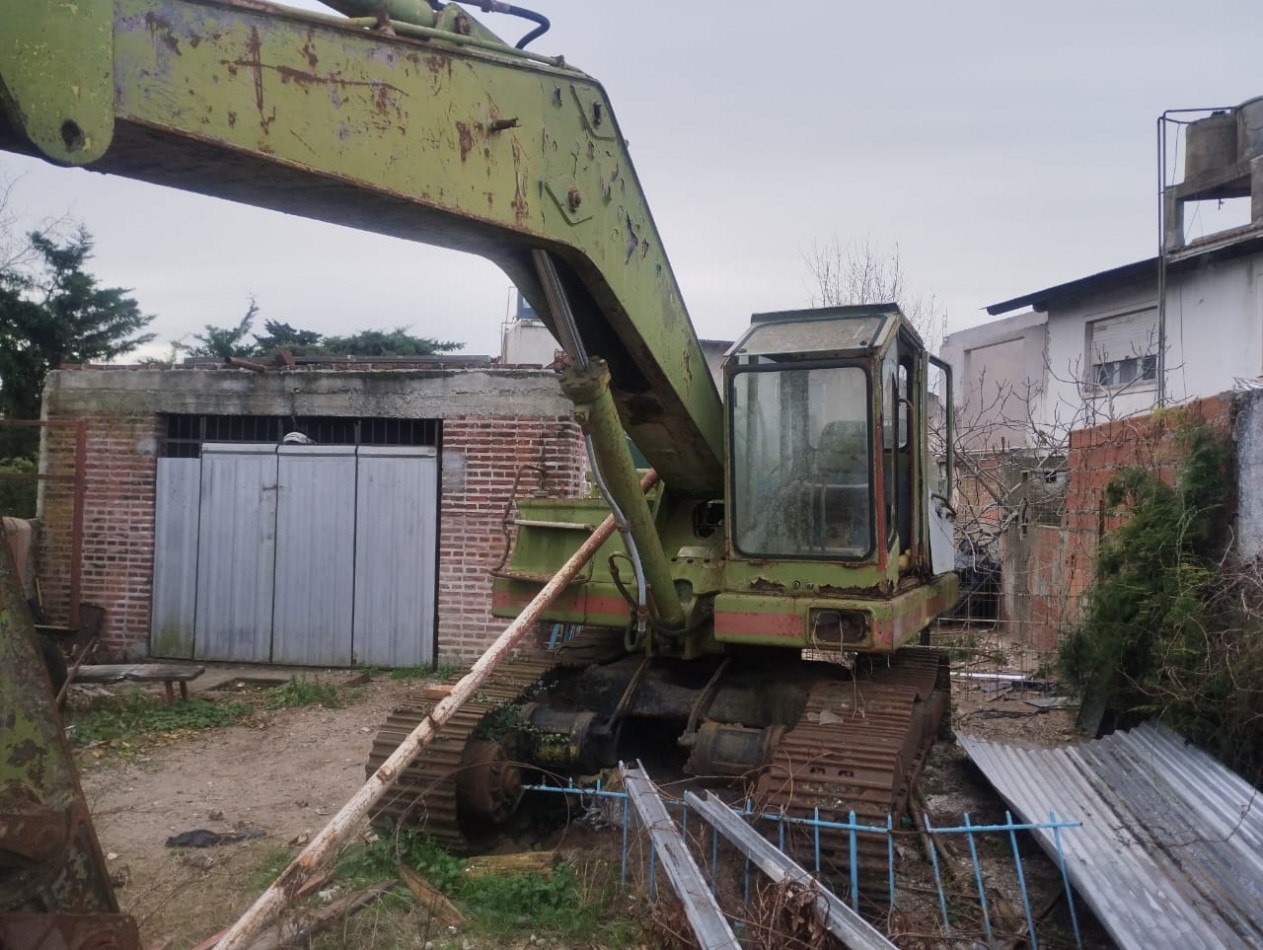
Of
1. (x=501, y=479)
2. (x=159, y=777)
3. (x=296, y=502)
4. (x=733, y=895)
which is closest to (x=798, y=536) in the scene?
(x=733, y=895)

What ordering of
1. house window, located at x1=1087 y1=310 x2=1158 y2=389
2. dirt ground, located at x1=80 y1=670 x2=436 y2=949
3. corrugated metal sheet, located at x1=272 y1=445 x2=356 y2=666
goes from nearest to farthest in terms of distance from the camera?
dirt ground, located at x1=80 y1=670 x2=436 y2=949
corrugated metal sheet, located at x1=272 y1=445 x2=356 y2=666
house window, located at x1=1087 y1=310 x2=1158 y2=389

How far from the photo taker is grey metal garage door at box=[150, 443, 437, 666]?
10023mm

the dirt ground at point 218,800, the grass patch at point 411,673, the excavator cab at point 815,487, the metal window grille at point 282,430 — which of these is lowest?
the dirt ground at point 218,800

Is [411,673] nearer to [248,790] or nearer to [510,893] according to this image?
[248,790]

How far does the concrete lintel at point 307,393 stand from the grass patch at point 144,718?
9.70 ft

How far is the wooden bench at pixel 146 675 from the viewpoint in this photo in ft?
27.8

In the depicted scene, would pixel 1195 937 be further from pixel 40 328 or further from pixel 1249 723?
pixel 40 328

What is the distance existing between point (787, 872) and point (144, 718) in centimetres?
603

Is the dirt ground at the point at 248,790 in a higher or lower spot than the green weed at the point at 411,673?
lower

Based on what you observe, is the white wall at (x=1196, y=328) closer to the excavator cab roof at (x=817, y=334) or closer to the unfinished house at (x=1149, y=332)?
the unfinished house at (x=1149, y=332)

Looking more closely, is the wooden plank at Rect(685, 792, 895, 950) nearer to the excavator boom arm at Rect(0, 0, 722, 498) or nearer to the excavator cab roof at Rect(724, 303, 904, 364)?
the excavator boom arm at Rect(0, 0, 722, 498)

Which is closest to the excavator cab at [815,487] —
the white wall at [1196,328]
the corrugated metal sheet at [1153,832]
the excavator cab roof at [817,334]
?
the excavator cab roof at [817,334]

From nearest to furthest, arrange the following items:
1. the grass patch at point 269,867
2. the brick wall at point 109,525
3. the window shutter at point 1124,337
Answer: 1. the grass patch at point 269,867
2. the brick wall at point 109,525
3. the window shutter at point 1124,337

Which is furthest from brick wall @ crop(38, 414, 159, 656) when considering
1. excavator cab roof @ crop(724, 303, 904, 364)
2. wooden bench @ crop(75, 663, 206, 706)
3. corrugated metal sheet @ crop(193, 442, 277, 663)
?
excavator cab roof @ crop(724, 303, 904, 364)
